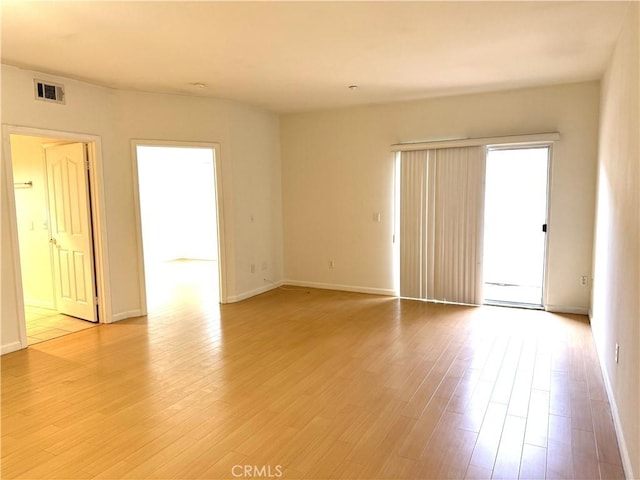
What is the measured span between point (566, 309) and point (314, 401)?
3609 millimetres

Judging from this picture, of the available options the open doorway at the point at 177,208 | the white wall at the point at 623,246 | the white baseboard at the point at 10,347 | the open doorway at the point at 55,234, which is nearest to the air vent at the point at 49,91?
the open doorway at the point at 55,234

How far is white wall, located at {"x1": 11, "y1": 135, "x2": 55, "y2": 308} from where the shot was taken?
5.24m

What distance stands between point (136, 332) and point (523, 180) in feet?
18.8

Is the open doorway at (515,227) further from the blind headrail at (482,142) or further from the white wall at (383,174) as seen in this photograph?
the white wall at (383,174)

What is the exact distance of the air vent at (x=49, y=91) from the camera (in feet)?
13.5

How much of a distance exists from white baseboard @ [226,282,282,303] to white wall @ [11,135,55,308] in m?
2.24

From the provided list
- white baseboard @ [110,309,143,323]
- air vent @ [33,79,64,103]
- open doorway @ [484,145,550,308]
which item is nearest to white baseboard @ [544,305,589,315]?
open doorway @ [484,145,550,308]

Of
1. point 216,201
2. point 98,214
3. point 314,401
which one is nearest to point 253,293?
point 216,201

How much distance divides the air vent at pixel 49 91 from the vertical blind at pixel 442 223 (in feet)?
13.1

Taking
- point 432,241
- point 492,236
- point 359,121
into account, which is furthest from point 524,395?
point 492,236

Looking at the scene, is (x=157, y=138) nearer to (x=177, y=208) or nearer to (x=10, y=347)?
(x=10, y=347)

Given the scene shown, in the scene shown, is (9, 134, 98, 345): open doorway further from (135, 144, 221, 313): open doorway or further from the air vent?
(135, 144, 221, 313): open doorway

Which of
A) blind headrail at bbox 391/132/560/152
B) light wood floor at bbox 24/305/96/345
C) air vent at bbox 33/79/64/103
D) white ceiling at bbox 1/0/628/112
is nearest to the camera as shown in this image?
white ceiling at bbox 1/0/628/112

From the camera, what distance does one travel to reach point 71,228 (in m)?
4.97
